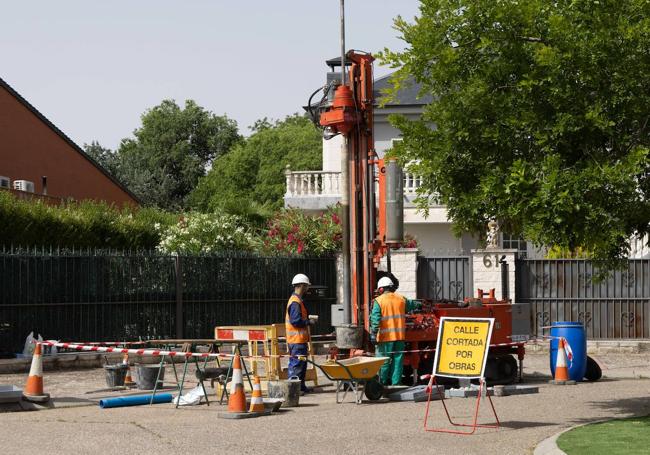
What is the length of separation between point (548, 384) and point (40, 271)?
10.0m

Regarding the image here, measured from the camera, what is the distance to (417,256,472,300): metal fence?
2769 cm

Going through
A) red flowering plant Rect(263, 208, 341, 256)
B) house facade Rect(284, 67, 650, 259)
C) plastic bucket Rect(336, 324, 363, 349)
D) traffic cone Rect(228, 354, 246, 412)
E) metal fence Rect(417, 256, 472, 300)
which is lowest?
traffic cone Rect(228, 354, 246, 412)

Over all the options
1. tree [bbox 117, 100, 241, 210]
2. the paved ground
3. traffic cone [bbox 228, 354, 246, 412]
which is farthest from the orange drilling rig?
tree [bbox 117, 100, 241, 210]

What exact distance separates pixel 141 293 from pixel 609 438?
1417cm

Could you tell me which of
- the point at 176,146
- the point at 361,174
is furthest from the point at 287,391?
the point at 176,146

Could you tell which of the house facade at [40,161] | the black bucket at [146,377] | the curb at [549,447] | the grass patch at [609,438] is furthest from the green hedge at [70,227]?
the curb at [549,447]

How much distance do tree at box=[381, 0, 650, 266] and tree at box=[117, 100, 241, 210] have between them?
68.5 metres

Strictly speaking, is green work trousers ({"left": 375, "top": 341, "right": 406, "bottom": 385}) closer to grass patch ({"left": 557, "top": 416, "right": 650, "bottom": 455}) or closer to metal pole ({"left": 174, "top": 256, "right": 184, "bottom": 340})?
grass patch ({"left": 557, "top": 416, "right": 650, "bottom": 455})

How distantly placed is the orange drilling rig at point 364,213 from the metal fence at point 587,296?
8562mm

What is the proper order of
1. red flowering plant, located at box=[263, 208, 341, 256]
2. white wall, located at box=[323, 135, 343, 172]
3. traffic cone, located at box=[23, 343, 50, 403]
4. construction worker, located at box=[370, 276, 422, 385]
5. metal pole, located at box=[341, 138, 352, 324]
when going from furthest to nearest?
→ white wall, located at box=[323, 135, 343, 172] < red flowering plant, located at box=[263, 208, 341, 256] < metal pole, located at box=[341, 138, 352, 324] < construction worker, located at box=[370, 276, 422, 385] < traffic cone, located at box=[23, 343, 50, 403]

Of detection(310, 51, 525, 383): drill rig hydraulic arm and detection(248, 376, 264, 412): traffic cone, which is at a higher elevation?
detection(310, 51, 525, 383): drill rig hydraulic arm

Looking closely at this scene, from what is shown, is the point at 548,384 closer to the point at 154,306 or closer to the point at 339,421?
the point at 339,421

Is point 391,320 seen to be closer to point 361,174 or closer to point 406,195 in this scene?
point 361,174

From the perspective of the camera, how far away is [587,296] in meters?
27.5
